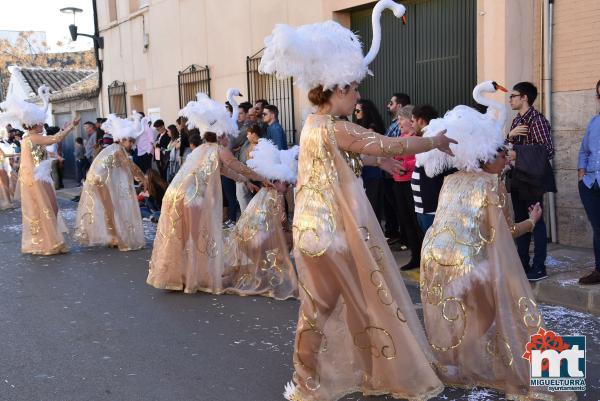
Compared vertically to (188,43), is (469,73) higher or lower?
lower

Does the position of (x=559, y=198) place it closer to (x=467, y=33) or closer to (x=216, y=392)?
(x=467, y=33)

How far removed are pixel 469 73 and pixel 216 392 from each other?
19.6ft

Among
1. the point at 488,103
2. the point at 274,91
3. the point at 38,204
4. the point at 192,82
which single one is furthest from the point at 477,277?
the point at 192,82

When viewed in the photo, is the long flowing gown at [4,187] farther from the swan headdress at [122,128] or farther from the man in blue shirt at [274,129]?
the man in blue shirt at [274,129]

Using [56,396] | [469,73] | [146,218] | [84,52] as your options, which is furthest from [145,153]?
[84,52]

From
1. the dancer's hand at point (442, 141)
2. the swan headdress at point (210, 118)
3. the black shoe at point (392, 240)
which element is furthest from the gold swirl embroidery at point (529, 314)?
the black shoe at point (392, 240)

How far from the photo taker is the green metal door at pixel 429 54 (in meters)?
8.67

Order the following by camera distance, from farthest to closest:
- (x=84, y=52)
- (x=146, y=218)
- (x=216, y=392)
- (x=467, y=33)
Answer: (x=84, y=52) < (x=146, y=218) < (x=467, y=33) < (x=216, y=392)

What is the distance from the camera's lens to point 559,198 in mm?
7613

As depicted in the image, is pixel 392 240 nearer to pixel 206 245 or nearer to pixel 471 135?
pixel 206 245

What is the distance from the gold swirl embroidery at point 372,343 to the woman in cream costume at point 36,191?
21.4 feet

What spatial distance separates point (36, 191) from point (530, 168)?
656 centimetres

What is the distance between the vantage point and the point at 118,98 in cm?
1950

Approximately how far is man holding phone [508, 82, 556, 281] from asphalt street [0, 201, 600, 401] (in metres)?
0.73
